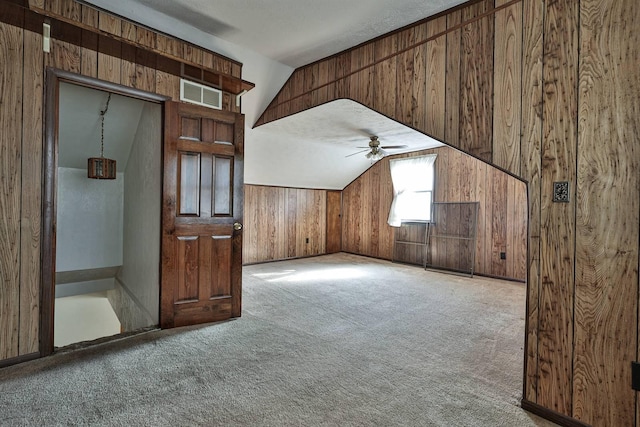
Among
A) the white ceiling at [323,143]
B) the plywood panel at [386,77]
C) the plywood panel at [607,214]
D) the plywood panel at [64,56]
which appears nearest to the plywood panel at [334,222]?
the white ceiling at [323,143]

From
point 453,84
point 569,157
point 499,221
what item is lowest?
point 499,221

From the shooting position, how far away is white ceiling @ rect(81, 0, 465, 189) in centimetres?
241

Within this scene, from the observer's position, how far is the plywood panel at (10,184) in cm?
202

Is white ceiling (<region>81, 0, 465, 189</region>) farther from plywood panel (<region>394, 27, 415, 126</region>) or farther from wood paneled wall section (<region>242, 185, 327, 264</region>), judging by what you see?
wood paneled wall section (<region>242, 185, 327, 264</region>)

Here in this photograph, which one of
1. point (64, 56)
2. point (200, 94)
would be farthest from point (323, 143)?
point (64, 56)

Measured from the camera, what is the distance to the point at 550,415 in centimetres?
165

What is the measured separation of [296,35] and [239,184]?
1483 millimetres

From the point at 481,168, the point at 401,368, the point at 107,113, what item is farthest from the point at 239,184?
the point at 481,168

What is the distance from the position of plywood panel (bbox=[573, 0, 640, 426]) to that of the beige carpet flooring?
397 millimetres

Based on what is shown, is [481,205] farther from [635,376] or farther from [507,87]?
[635,376]

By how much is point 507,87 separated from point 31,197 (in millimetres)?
3150

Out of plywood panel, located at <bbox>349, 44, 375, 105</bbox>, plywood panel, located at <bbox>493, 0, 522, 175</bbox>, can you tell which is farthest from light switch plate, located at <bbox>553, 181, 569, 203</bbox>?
plywood panel, located at <bbox>349, 44, 375, 105</bbox>

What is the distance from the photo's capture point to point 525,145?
176 cm

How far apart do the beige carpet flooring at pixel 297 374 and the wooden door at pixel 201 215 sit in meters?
0.25
